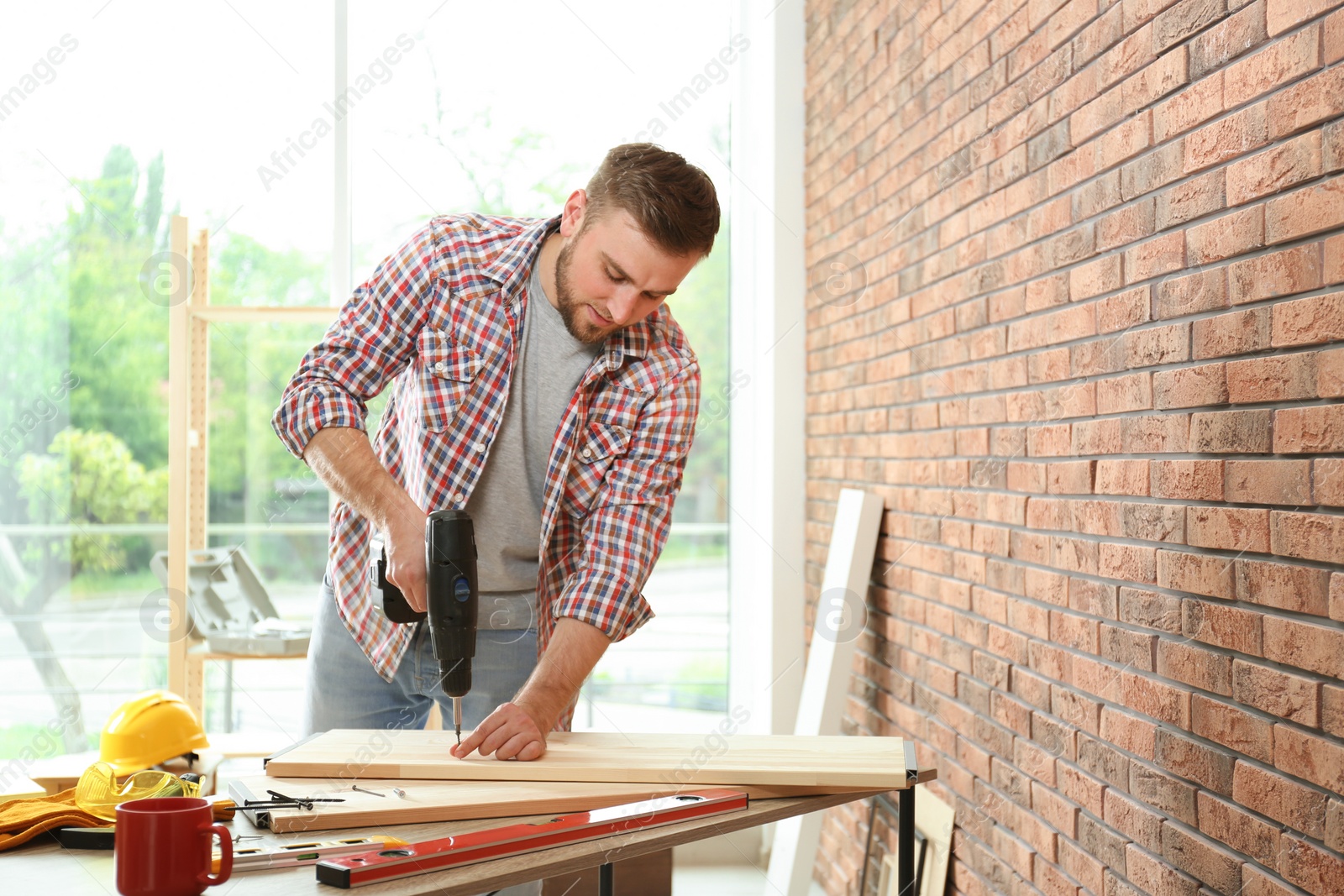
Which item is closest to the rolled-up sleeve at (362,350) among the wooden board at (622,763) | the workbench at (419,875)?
the wooden board at (622,763)

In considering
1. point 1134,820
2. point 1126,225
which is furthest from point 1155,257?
point 1134,820

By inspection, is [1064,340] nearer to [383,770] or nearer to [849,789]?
[849,789]

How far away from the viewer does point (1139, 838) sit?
5.43 feet

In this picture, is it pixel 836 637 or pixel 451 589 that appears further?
pixel 836 637

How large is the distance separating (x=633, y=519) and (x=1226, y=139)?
1.08 metres

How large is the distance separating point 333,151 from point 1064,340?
2.75 metres

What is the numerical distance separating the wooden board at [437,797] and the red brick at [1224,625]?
2.03 feet

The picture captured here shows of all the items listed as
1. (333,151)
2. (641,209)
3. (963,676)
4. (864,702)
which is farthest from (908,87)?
(333,151)

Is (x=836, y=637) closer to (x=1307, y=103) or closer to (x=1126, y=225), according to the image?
(x=1126, y=225)

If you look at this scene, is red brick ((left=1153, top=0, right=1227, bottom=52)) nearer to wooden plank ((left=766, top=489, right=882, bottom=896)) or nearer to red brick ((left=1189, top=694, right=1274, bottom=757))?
red brick ((left=1189, top=694, right=1274, bottom=757))

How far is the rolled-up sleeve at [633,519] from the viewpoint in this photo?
175 centimetres

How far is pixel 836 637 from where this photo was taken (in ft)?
10.2

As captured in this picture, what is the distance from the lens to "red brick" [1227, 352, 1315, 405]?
1283 mm

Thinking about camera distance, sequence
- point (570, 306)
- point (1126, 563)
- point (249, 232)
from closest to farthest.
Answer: point (1126, 563) → point (570, 306) → point (249, 232)
